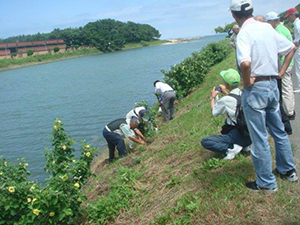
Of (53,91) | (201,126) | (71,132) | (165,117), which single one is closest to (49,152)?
(201,126)

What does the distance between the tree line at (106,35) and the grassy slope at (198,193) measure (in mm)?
104322

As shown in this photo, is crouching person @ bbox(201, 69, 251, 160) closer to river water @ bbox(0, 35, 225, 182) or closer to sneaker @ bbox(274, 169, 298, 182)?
sneaker @ bbox(274, 169, 298, 182)

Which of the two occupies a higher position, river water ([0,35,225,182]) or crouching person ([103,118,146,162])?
crouching person ([103,118,146,162])

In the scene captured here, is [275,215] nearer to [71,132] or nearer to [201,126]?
[201,126]

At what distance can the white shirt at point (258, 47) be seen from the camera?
348 centimetres

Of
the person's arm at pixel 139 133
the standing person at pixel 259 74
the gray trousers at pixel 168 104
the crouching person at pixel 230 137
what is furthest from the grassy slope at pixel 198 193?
the gray trousers at pixel 168 104

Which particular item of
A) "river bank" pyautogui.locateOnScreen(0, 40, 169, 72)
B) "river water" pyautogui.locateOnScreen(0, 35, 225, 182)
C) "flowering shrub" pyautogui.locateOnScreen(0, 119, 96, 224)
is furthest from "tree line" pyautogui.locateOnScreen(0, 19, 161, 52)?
"flowering shrub" pyautogui.locateOnScreen(0, 119, 96, 224)

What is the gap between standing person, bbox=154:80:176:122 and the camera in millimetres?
11500

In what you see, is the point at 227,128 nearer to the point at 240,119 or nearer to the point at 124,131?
the point at 240,119

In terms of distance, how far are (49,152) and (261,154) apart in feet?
12.1

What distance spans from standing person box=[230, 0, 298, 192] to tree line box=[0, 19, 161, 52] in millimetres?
106859

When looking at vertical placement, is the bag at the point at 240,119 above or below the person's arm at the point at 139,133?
above

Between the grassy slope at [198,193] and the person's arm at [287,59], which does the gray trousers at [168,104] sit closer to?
the grassy slope at [198,193]

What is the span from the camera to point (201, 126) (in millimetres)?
7742
